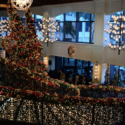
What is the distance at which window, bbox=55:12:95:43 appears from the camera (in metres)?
17.6

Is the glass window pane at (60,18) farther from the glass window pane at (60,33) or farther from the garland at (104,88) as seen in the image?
the garland at (104,88)

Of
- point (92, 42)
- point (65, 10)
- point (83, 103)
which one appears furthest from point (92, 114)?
point (65, 10)

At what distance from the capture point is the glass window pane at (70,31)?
19.0 meters

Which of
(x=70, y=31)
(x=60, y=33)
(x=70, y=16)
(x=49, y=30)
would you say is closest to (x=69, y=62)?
(x=60, y=33)

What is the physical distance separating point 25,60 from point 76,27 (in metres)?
9.21

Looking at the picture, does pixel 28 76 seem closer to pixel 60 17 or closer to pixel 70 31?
pixel 70 31

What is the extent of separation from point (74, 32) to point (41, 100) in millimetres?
13547

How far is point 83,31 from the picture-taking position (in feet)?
60.0

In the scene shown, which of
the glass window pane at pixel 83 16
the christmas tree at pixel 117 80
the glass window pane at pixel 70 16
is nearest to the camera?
the christmas tree at pixel 117 80

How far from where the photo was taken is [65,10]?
18.2 metres

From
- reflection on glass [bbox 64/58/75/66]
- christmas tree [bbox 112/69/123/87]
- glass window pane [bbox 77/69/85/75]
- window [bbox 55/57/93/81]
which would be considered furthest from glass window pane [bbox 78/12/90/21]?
christmas tree [bbox 112/69/123/87]

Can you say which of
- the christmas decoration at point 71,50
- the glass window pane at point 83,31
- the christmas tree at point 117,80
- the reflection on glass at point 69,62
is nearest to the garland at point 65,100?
the christmas tree at point 117,80

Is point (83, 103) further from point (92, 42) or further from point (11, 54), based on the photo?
point (92, 42)

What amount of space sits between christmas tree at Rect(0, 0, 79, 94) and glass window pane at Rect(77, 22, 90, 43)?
7.76 metres
